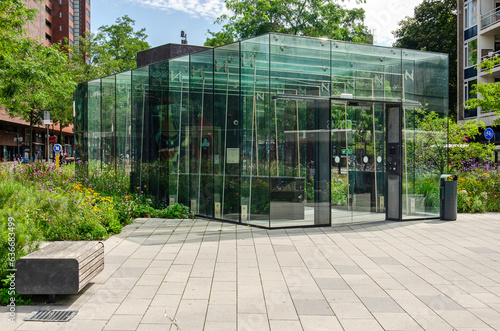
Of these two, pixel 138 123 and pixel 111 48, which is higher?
pixel 111 48

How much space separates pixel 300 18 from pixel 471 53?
A: 1869 cm

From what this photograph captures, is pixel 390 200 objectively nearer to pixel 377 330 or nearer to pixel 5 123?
pixel 377 330

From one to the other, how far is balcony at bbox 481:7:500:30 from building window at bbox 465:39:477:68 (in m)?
1.49

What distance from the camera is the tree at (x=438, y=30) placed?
39.8 metres

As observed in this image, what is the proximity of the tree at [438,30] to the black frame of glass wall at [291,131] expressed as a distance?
31.0m

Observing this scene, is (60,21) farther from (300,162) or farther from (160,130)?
(300,162)

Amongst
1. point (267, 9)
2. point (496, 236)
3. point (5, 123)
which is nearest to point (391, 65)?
point (496, 236)

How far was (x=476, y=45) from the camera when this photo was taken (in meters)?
35.5

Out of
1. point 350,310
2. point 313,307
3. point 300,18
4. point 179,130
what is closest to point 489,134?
point 300,18

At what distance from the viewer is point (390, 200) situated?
11.6m

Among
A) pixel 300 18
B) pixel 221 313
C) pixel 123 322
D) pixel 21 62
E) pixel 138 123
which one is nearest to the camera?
pixel 123 322

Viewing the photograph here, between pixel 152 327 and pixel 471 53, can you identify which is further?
pixel 471 53

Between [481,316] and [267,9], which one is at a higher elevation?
[267,9]

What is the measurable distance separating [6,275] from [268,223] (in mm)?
5905
